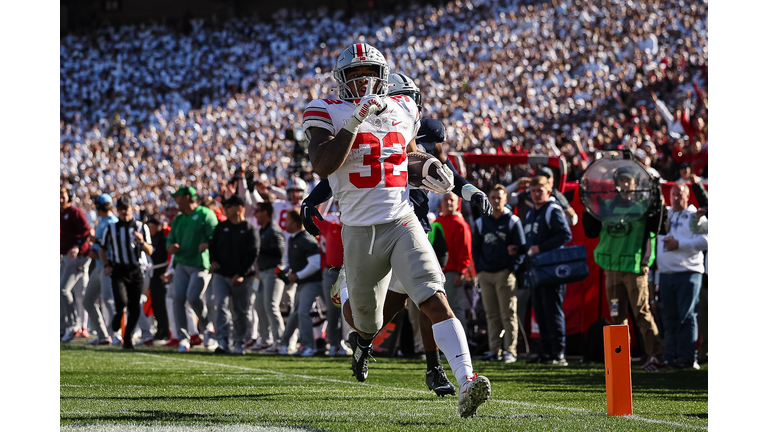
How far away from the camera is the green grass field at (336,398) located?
15.4 feet

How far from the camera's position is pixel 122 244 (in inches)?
428

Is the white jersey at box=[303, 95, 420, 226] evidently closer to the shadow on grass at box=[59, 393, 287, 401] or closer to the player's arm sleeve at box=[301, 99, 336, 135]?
the player's arm sleeve at box=[301, 99, 336, 135]

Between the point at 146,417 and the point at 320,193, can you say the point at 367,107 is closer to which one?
the point at 320,193

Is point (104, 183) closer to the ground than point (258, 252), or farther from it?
farther from it

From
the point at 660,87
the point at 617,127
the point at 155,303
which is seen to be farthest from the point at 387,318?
the point at 660,87

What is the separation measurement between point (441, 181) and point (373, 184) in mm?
525

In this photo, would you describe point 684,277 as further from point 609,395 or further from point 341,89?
point 341,89

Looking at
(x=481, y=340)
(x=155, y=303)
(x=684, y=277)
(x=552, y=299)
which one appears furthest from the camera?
(x=155, y=303)

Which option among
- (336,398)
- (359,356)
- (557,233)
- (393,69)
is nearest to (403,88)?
(359,356)

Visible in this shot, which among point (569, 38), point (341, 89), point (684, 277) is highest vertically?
point (569, 38)

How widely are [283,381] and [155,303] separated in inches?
213

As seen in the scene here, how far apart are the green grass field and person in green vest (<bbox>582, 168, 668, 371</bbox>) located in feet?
1.09

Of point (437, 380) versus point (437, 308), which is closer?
point (437, 308)

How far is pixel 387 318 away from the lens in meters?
5.68
